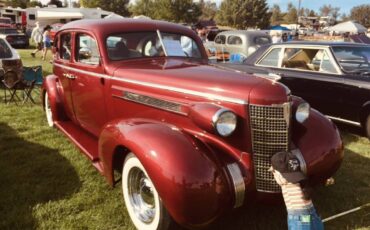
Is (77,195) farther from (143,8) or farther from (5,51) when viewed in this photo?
(143,8)

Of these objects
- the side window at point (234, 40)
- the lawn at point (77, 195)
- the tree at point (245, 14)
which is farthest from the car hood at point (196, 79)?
the tree at point (245, 14)

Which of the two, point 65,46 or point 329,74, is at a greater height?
point 65,46

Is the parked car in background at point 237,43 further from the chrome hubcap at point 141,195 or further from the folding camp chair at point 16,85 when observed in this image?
the chrome hubcap at point 141,195

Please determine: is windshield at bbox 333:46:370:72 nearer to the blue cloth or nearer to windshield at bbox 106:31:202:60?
windshield at bbox 106:31:202:60

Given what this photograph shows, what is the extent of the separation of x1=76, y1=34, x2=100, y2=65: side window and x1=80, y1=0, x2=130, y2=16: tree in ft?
213

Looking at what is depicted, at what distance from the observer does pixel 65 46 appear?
5.99 m

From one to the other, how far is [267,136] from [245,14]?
67.6 metres

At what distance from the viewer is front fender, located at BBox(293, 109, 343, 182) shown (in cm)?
372

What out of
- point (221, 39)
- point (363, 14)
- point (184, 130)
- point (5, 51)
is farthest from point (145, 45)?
point (363, 14)

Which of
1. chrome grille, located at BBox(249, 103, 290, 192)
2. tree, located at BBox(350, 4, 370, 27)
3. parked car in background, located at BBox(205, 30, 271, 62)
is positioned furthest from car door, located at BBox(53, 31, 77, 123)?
tree, located at BBox(350, 4, 370, 27)

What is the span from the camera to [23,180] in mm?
4723

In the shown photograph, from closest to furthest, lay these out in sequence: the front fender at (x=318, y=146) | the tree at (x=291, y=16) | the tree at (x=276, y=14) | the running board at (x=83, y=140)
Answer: the front fender at (x=318, y=146) → the running board at (x=83, y=140) → the tree at (x=291, y=16) → the tree at (x=276, y=14)

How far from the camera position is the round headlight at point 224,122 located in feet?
10.8

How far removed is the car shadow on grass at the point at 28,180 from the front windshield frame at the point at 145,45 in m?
1.55
